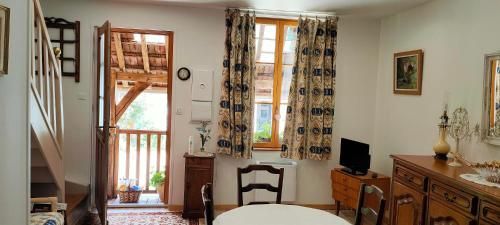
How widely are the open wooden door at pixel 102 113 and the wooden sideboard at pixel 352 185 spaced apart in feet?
8.36

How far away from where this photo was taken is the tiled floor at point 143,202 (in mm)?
4715

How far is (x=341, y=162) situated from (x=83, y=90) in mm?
3126

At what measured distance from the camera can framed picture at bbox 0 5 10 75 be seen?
198 cm

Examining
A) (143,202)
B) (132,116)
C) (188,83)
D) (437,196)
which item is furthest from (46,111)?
(132,116)

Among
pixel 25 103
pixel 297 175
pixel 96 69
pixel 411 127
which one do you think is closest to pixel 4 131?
pixel 25 103

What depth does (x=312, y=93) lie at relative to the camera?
460 centimetres

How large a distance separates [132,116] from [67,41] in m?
3.13

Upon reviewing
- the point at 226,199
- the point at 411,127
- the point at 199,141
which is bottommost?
the point at 226,199

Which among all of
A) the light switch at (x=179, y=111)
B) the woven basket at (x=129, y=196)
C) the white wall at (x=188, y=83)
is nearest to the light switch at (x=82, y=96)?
the white wall at (x=188, y=83)

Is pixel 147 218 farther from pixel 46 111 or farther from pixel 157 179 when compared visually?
pixel 46 111

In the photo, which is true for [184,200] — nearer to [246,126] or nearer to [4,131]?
[246,126]

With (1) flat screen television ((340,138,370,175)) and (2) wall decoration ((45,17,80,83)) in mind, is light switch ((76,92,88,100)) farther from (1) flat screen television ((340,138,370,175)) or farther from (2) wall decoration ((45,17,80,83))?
(1) flat screen television ((340,138,370,175))

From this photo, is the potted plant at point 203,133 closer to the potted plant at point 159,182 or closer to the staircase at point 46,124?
the potted plant at point 159,182

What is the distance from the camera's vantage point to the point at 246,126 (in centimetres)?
455
